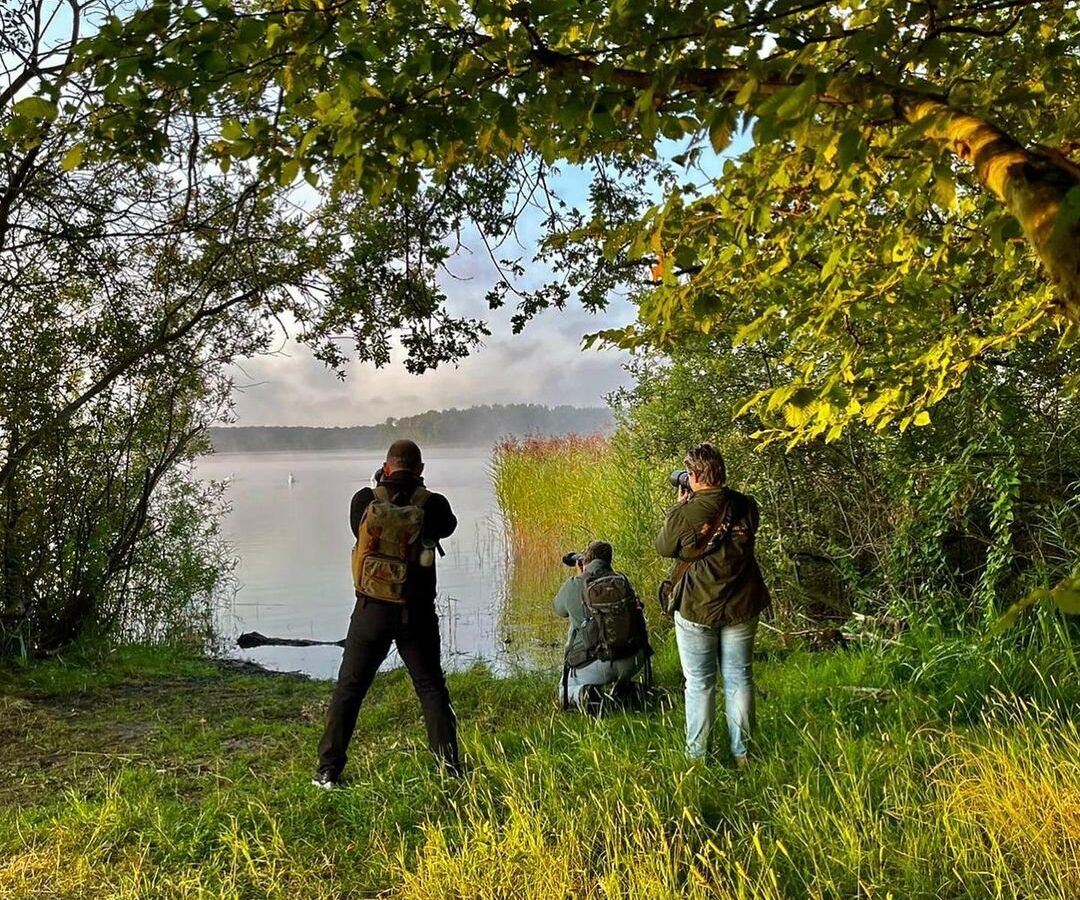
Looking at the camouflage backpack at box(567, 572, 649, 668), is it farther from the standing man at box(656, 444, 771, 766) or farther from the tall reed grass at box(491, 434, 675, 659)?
the tall reed grass at box(491, 434, 675, 659)

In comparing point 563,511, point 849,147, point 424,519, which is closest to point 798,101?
point 849,147

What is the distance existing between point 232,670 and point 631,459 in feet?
15.5

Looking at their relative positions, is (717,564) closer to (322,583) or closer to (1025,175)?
(1025,175)

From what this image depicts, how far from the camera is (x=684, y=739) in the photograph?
12.9 ft

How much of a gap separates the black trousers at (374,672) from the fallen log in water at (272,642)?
6.18m

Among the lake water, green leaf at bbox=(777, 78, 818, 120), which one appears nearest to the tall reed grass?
the lake water

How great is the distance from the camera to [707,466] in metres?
3.81

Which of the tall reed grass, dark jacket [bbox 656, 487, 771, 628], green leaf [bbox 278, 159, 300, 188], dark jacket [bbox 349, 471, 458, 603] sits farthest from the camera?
the tall reed grass

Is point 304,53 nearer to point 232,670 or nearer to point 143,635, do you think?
point 232,670

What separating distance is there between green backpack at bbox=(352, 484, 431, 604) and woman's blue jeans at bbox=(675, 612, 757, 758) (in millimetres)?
1317

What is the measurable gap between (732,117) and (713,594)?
98.7 inches

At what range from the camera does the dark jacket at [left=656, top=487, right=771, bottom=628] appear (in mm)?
3738

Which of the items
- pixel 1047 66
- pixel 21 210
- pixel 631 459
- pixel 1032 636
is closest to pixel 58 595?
pixel 21 210

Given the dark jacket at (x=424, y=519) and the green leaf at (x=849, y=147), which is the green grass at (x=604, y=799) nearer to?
the dark jacket at (x=424, y=519)
